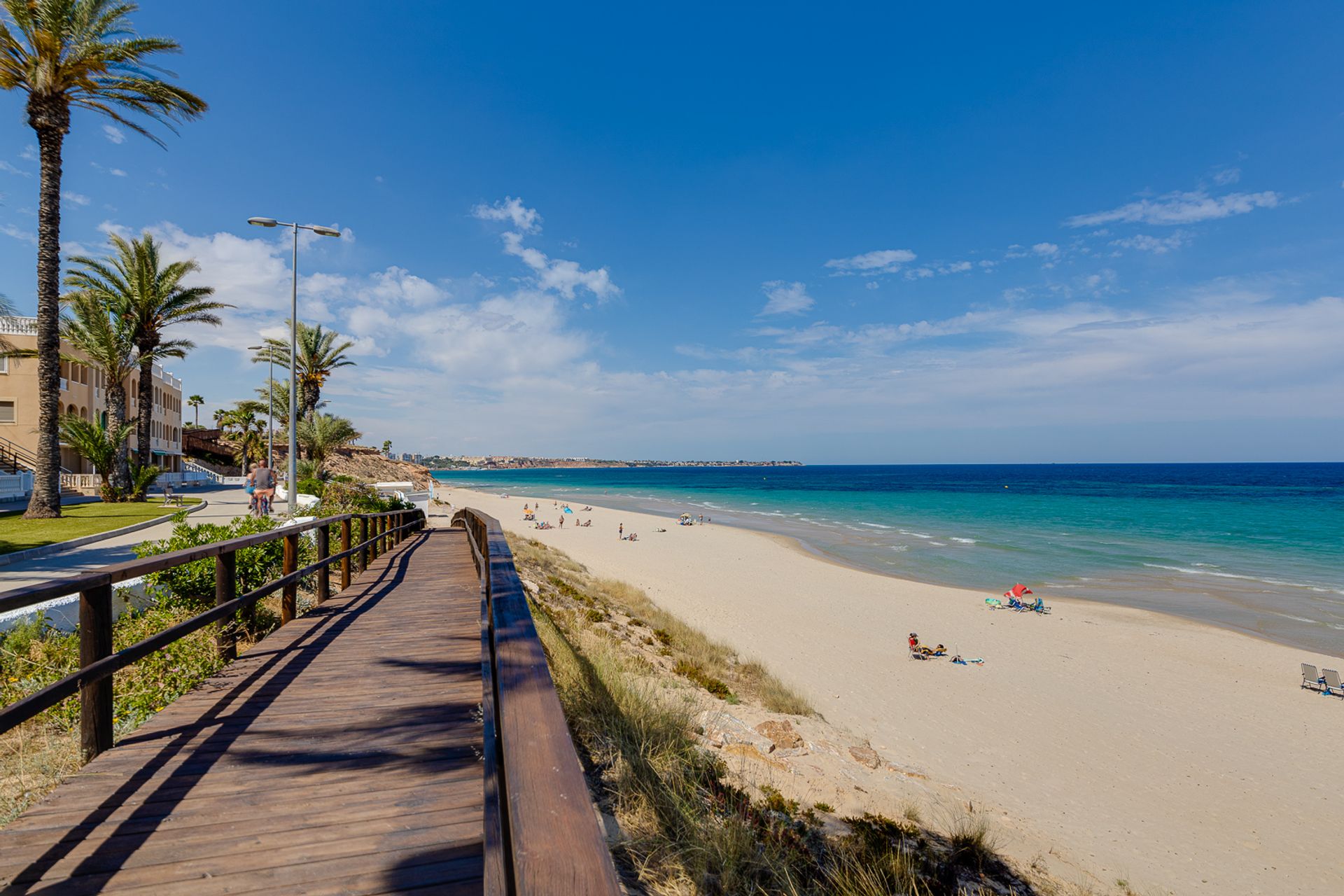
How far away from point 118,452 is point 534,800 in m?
30.3

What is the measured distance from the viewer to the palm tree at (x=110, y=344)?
74.0ft

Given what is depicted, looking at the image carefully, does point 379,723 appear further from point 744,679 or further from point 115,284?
point 115,284

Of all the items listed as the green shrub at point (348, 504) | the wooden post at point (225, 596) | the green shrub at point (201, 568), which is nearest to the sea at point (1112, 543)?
the green shrub at point (348, 504)

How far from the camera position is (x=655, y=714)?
5.18 m

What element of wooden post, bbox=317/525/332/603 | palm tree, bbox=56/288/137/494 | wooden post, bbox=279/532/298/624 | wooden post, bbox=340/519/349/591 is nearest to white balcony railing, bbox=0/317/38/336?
palm tree, bbox=56/288/137/494

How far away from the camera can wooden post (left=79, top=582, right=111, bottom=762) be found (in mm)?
3266

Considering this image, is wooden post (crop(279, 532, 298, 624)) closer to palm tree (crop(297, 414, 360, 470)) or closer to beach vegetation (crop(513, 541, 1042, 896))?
beach vegetation (crop(513, 541, 1042, 896))

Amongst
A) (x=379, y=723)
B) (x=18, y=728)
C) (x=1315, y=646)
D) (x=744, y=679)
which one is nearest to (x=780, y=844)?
(x=379, y=723)

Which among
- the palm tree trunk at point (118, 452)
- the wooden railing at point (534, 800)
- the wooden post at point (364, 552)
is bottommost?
the wooden post at point (364, 552)

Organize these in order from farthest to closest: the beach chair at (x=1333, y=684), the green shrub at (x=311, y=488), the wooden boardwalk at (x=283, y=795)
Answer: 1. the green shrub at (x=311, y=488)
2. the beach chair at (x=1333, y=684)
3. the wooden boardwalk at (x=283, y=795)

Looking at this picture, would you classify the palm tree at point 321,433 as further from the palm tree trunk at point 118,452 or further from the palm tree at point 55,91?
the palm tree at point 55,91

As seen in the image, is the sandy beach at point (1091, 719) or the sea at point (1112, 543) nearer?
the sandy beach at point (1091, 719)

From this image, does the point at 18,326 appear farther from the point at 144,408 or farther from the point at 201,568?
the point at 201,568

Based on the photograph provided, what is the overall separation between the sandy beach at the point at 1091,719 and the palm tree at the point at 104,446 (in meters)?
21.0
